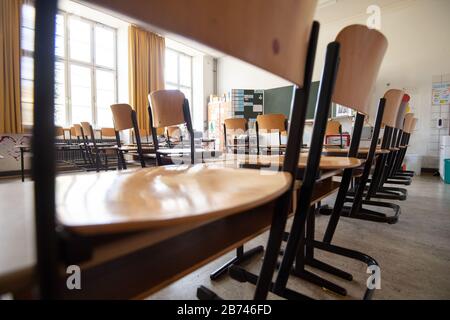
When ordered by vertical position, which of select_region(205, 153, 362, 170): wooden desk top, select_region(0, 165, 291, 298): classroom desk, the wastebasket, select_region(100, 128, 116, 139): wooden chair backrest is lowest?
the wastebasket

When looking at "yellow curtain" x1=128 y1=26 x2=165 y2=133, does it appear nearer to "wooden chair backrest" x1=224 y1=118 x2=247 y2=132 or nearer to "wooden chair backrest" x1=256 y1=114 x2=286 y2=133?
"wooden chair backrest" x1=224 y1=118 x2=247 y2=132

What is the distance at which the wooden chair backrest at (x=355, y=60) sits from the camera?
0.90 meters

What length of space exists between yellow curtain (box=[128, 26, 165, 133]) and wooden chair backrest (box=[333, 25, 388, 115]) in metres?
6.31

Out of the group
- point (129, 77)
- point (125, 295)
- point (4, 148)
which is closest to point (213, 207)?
point (125, 295)

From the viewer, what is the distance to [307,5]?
51 cm

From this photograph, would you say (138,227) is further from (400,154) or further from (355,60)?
(400,154)

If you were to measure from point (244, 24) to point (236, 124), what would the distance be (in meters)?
3.82

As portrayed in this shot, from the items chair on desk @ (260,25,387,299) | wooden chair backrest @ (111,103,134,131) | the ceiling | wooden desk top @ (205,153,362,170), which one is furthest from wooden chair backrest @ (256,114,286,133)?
the ceiling

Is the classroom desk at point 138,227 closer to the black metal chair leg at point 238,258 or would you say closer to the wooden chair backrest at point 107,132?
the black metal chair leg at point 238,258

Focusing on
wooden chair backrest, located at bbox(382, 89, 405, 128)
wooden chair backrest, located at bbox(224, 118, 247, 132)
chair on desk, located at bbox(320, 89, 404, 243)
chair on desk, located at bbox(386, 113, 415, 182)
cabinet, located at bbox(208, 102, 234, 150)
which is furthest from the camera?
cabinet, located at bbox(208, 102, 234, 150)

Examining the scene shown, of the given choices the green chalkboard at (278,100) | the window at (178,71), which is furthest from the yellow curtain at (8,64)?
the green chalkboard at (278,100)

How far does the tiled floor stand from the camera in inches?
40.5

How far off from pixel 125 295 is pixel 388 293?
1.12 meters
